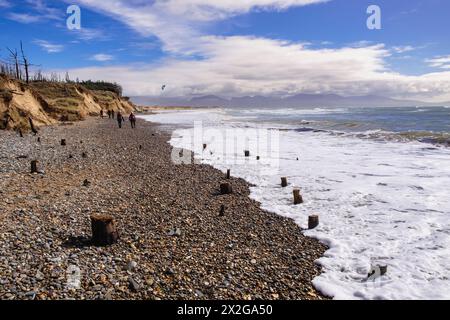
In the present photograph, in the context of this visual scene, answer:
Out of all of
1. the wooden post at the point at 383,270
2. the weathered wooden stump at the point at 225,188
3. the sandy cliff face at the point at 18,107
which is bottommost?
the wooden post at the point at 383,270

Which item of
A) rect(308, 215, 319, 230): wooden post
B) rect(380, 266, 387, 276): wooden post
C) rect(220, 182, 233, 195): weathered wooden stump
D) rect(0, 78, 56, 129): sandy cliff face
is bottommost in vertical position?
rect(380, 266, 387, 276): wooden post

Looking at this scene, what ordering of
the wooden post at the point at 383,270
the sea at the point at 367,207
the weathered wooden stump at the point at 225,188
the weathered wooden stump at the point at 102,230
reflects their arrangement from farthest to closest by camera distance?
1. the weathered wooden stump at the point at 225,188
2. the weathered wooden stump at the point at 102,230
3. the wooden post at the point at 383,270
4. the sea at the point at 367,207

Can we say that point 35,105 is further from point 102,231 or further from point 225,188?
point 102,231

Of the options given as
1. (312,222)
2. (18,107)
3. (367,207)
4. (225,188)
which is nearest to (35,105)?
(18,107)

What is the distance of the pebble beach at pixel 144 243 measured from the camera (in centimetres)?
612

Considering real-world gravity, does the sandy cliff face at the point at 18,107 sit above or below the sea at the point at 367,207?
above

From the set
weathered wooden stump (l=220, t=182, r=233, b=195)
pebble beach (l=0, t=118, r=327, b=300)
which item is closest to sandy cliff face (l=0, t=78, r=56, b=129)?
pebble beach (l=0, t=118, r=327, b=300)

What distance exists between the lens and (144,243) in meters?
7.96

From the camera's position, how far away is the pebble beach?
6.12 metres

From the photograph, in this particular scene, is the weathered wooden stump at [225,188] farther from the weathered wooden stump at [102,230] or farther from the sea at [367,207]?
the weathered wooden stump at [102,230]

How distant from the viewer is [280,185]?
1471 cm

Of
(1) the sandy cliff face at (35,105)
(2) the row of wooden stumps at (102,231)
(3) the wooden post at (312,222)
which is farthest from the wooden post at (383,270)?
(1) the sandy cliff face at (35,105)

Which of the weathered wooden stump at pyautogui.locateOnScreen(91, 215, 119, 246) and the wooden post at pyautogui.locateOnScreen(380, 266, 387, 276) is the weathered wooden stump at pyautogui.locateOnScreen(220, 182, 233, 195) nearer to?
the weathered wooden stump at pyautogui.locateOnScreen(91, 215, 119, 246)
